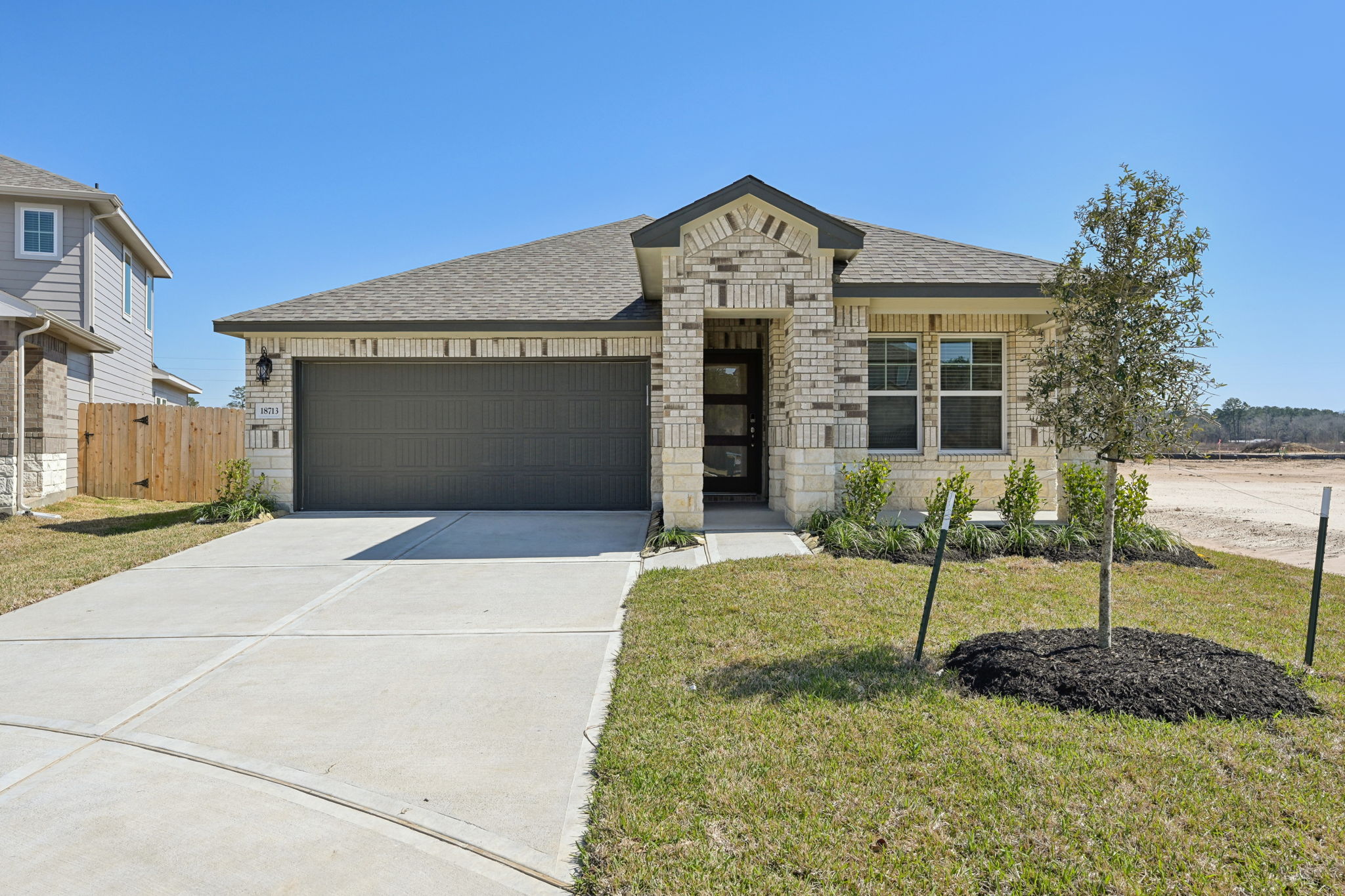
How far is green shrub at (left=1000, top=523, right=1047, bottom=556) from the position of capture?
824 cm

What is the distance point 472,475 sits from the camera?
11.6 meters

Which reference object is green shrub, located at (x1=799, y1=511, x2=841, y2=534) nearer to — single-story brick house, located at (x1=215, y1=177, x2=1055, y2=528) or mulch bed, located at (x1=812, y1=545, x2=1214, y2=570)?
mulch bed, located at (x1=812, y1=545, x2=1214, y2=570)

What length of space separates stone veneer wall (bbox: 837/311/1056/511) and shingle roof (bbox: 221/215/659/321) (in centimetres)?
406

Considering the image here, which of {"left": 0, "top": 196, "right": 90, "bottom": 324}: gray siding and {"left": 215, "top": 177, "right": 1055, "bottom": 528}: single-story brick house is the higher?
{"left": 0, "top": 196, "right": 90, "bottom": 324}: gray siding

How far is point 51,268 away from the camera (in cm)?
1519

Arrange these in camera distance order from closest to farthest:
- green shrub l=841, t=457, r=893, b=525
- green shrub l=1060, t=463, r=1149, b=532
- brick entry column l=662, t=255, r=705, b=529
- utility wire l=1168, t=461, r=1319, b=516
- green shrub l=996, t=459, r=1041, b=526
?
green shrub l=1060, t=463, r=1149, b=532, green shrub l=996, t=459, r=1041, b=526, green shrub l=841, t=457, r=893, b=525, brick entry column l=662, t=255, r=705, b=529, utility wire l=1168, t=461, r=1319, b=516

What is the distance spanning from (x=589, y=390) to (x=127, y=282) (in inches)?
546

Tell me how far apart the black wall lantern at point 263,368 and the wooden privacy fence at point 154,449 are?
3.60 metres

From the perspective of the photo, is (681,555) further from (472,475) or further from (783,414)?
(472,475)

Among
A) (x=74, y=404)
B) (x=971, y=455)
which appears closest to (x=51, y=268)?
(x=74, y=404)

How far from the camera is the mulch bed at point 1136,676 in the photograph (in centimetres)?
377

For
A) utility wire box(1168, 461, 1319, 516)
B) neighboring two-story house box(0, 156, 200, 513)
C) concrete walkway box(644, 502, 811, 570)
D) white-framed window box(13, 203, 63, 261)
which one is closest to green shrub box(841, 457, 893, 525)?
concrete walkway box(644, 502, 811, 570)

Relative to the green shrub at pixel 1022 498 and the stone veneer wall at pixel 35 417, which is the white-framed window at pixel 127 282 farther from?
the green shrub at pixel 1022 498

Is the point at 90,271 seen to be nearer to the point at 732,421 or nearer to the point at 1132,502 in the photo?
the point at 732,421
